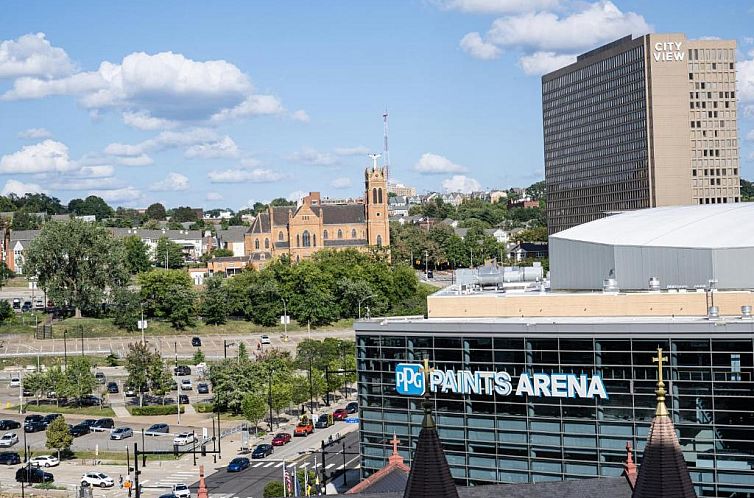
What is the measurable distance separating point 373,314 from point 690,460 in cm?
10331

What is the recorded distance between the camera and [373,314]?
→ 507ft

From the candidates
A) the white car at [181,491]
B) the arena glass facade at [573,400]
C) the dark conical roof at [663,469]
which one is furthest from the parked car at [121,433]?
the dark conical roof at [663,469]

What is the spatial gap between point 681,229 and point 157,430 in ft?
153

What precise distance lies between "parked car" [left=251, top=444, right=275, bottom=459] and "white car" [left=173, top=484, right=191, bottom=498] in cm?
1271

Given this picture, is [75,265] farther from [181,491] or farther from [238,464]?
[181,491]

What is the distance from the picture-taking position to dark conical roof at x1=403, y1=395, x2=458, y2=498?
77.9 feet

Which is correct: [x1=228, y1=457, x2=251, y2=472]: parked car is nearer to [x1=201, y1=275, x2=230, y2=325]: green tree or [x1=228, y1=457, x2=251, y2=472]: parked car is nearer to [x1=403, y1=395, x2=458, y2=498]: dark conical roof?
[x1=403, y1=395, x2=458, y2=498]: dark conical roof

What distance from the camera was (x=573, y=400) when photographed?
5562 cm

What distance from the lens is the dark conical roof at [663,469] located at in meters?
23.3

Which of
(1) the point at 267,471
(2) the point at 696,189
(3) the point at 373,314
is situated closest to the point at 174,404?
(1) the point at 267,471

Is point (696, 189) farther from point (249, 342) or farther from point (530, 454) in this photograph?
point (530, 454)

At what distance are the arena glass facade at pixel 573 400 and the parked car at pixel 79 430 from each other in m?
37.9

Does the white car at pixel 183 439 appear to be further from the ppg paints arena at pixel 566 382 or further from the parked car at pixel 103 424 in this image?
the ppg paints arena at pixel 566 382

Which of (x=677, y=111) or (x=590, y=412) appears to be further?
(x=677, y=111)
